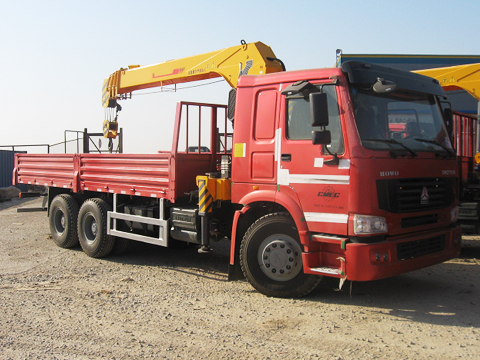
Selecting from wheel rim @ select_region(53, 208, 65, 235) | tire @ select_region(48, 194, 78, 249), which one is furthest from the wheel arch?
wheel rim @ select_region(53, 208, 65, 235)

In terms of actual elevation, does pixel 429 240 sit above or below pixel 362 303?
above

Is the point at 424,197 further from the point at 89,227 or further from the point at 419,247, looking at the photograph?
the point at 89,227

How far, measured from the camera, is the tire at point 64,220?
9040 millimetres

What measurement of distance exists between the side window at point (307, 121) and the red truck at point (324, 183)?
1 cm

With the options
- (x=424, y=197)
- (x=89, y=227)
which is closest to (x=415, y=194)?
(x=424, y=197)

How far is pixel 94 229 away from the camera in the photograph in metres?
8.67

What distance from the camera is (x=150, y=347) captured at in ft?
14.0

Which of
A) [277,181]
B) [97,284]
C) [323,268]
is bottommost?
[97,284]

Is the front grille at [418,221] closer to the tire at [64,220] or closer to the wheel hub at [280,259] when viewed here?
the wheel hub at [280,259]

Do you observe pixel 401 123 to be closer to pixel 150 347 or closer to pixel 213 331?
pixel 213 331

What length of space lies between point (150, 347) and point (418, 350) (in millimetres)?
2391

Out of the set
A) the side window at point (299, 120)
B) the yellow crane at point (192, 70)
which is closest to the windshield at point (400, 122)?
the side window at point (299, 120)

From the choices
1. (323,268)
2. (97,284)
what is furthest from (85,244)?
(323,268)

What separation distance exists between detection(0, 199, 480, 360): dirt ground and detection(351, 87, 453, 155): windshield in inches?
72.1
